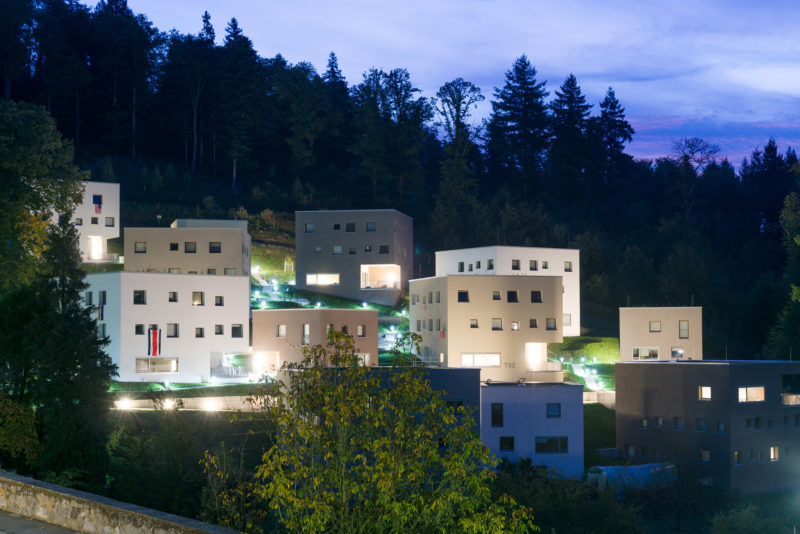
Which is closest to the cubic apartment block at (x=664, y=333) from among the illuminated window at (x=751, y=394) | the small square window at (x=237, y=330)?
the illuminated window at (x=751, y=394)

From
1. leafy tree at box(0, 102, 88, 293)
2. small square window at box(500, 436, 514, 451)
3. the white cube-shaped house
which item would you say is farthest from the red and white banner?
small square window at box(500, 436, 514, 451)

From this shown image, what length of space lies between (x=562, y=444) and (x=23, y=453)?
23207 millimetres

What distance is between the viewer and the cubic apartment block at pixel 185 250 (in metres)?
56.3

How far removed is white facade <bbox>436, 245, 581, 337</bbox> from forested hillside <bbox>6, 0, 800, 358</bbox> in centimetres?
1499

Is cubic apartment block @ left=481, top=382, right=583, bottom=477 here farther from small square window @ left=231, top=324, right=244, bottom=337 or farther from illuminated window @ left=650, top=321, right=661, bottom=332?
illuminated window @ left=650, top=321, right=661, bottom=332

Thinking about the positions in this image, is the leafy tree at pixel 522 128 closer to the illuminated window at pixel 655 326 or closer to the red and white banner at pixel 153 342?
the illuminated window at pixel 655 326

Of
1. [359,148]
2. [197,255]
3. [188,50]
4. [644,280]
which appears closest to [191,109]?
[188,50]

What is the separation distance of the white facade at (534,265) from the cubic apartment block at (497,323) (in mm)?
6800

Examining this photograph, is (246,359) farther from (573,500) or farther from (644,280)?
(644,280)

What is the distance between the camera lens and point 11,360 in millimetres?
24969

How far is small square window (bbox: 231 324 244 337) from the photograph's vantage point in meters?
48.2

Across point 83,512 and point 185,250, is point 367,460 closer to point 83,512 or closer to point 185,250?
point 83,512

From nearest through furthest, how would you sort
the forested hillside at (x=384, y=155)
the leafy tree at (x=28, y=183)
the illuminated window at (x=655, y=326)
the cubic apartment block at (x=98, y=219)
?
the leafy tree at (x=28, y=183) → the illuminated window at (x=655, y=326) → the cubic apartment block at (x=98, y=219) → the forested hillside at (x=384, y=155)

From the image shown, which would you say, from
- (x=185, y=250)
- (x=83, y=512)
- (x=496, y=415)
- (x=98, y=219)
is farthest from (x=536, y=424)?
(x=98, y=219)
